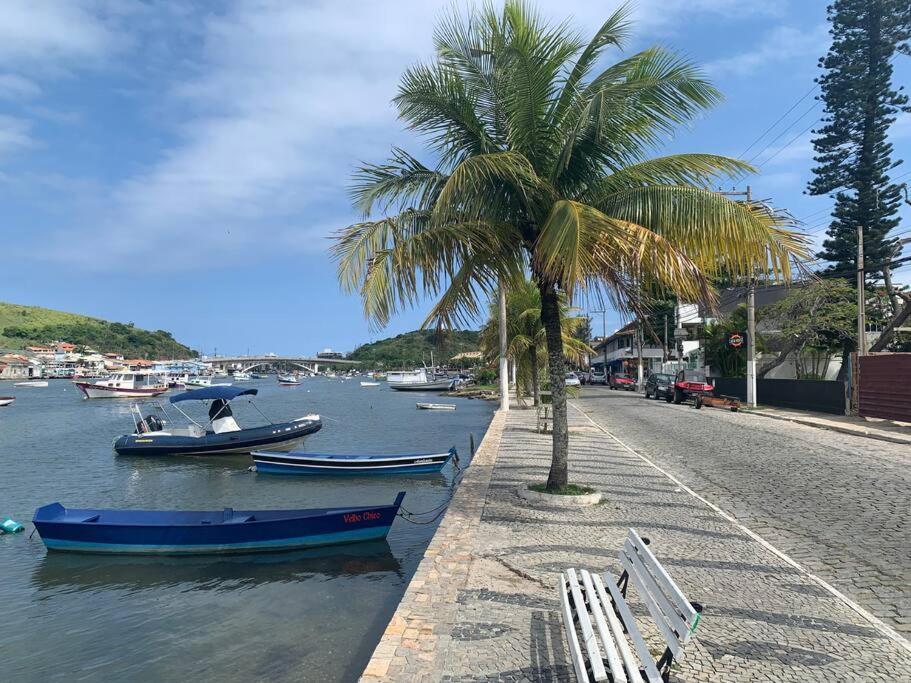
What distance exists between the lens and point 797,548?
6605 millimetres

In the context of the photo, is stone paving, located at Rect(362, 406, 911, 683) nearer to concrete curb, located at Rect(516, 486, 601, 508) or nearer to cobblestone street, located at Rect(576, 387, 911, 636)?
concrete curb, located at Rect(516, 486, 601, 508)

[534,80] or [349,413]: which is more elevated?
[534,80]

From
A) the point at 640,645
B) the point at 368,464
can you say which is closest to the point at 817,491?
the point at 640,645

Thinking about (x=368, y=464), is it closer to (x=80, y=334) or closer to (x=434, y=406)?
(x=434, y=406)

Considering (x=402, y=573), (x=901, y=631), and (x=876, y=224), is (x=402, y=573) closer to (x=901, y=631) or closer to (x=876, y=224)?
(x=901, y=631)

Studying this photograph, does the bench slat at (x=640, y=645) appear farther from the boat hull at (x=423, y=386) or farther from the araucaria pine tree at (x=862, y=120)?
the boat hull at (x=423, y=386)

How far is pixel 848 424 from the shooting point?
19.5m

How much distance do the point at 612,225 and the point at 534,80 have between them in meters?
2.26

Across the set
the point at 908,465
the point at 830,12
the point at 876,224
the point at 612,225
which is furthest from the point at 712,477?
the point at 830,12

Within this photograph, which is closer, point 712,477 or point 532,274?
point 532,274

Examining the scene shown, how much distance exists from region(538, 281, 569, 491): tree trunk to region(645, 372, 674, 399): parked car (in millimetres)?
26716

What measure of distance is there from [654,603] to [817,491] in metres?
7.32

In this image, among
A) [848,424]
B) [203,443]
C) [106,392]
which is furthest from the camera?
[106,392]

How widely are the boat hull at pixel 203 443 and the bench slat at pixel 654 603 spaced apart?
743 inches
